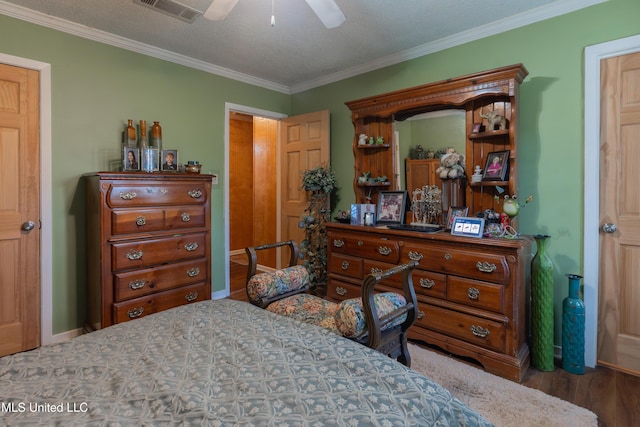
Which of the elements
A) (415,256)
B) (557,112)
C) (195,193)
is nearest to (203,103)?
(195,193)

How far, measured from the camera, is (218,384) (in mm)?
993

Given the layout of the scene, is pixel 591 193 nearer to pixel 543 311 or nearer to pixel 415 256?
pixel 543 311

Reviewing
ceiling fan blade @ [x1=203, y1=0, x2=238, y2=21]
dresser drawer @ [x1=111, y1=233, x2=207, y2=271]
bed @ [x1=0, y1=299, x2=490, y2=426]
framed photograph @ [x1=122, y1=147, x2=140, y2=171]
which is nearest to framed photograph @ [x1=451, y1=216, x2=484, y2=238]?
bed @ [x1=0, y1=299, x2=490, y2=426]

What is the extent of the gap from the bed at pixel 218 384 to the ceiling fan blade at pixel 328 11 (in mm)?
1686

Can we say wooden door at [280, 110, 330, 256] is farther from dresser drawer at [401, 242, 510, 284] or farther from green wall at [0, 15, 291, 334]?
dresser drawer at [401, 242, 510, 284]

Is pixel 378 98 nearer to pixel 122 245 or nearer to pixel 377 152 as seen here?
pixel 377 152

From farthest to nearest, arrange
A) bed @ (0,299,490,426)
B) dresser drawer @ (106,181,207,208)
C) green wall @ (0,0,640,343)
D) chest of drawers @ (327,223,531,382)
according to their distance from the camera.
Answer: dresser drawer @ (106,181,207,208), green wall @ (0,0,640,343), chest of drawers @ (327,223,531,382), bed @ (0,299,490,426)

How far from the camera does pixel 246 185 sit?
21.3 ft

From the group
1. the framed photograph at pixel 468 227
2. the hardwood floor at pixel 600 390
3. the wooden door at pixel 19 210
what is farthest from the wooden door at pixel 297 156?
the hardwood floor at pixel 600 390

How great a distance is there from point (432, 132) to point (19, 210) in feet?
11.7

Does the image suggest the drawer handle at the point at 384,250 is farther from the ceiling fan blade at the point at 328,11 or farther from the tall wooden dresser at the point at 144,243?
the ceiling fan blade at the point at 328,11

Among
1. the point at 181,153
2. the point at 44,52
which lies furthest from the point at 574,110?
the point at 44,52

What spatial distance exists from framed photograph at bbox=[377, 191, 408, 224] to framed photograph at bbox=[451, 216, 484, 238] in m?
0.67

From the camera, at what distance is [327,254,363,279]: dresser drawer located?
3.13m
